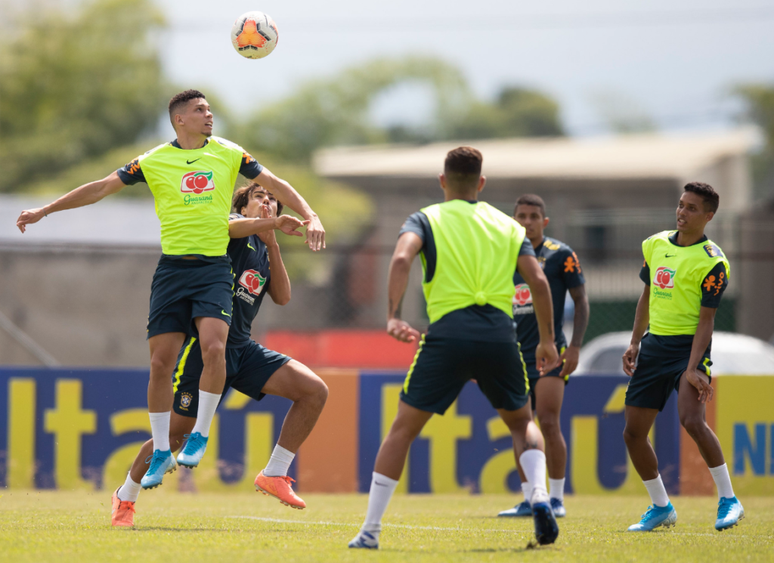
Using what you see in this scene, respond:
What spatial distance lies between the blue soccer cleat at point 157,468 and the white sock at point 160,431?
0.05 metres

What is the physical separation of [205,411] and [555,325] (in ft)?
9.54

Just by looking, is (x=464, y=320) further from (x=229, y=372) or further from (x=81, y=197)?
(x=81, y=197)

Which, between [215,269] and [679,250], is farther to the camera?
[679,250]

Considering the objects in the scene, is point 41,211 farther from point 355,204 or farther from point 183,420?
point 355,204

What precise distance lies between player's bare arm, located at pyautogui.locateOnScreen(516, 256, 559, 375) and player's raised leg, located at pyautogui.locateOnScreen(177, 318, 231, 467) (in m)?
1.92

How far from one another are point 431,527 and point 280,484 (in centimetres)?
110

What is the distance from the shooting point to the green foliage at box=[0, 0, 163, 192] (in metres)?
34.5

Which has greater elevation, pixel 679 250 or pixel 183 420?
pixel 679 250

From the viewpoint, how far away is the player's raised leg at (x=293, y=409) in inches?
235

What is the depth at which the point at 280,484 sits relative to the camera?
233 inches

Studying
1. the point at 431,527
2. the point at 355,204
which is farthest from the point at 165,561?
the point at 355,204

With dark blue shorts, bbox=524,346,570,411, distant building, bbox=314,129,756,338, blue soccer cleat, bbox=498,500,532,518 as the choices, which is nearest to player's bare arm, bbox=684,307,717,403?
dark blue shorts, bbox=524,346,570,411

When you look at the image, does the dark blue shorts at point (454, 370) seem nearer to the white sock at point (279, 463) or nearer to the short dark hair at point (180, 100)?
the white sock at point (279, 463)

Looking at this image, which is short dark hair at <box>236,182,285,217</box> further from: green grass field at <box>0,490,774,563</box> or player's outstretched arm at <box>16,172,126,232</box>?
green grass field at <box>0,490,774,563</box>
